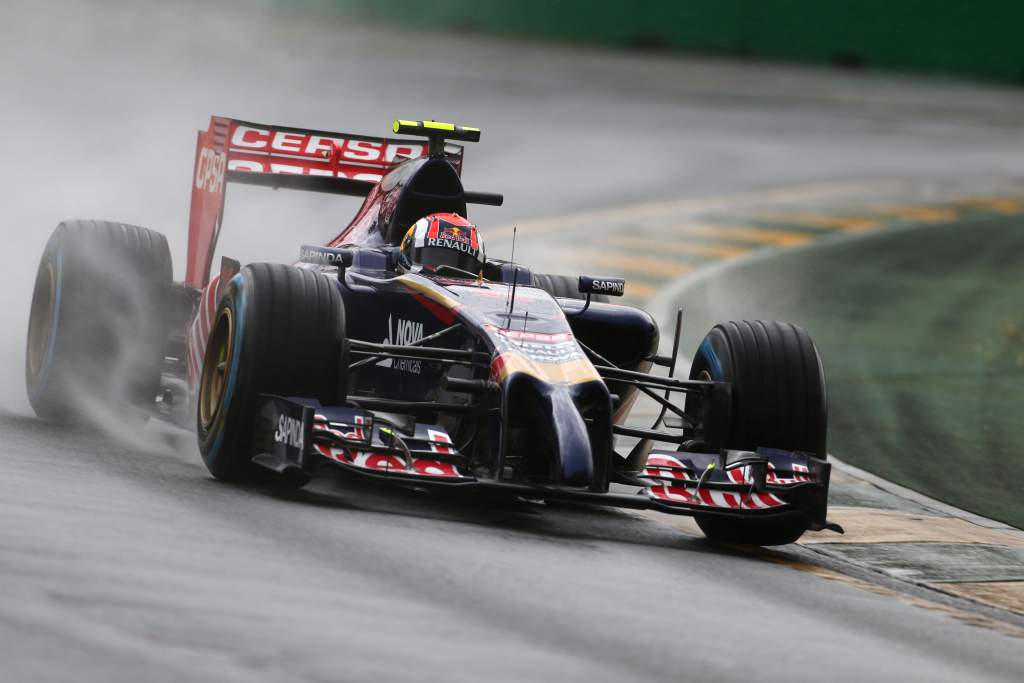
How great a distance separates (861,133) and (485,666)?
2695cm

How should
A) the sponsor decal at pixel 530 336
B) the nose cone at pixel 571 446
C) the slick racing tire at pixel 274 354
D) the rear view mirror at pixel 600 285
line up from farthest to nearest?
the rear view mirror at pixel 600 285, the sponsor decal at pixel 530 336, the slick racing tire at pixel 274 354, the nose cone at pixel 571 446

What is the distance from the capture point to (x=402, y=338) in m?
9.76

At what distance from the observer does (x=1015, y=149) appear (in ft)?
104

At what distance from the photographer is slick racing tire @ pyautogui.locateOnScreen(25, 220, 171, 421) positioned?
10703 mm

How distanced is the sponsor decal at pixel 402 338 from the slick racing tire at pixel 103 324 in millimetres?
1772

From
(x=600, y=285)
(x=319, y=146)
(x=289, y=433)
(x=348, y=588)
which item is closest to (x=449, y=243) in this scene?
(x=600, y=285)

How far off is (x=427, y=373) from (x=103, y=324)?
2.25 meters

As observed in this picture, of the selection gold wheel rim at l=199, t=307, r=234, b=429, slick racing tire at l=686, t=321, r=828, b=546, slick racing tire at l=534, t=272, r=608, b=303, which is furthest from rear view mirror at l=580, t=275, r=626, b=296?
gold wheel rim at l=199, t=307, r=234, b=429

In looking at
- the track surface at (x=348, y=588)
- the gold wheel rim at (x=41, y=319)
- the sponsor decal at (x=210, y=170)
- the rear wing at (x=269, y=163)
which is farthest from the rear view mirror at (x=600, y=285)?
the gold wheel rim at (x=41, y=319)

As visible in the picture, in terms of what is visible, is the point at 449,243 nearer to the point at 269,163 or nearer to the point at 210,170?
the point at 269,163

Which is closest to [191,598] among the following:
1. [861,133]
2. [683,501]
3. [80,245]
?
[683,501]

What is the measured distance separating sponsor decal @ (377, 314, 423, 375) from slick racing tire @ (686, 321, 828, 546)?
156 cm

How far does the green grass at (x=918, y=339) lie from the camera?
12.3 metres

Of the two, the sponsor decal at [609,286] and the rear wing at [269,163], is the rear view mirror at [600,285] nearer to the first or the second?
the sponsor decal at [609,286]
